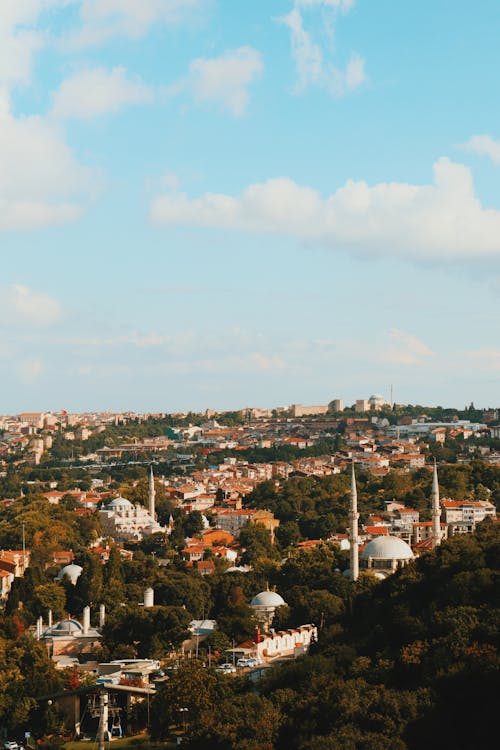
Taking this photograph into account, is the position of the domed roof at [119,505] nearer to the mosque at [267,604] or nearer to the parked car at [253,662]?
the mosque at [267,604]

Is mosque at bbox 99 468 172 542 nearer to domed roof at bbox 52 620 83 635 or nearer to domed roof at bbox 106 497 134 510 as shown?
domed roof at bbox 106 497 134 510

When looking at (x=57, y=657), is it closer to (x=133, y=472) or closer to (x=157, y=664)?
(x=157, y=664)

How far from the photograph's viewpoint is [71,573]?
43125 millimetres

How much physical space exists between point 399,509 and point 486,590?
104ft

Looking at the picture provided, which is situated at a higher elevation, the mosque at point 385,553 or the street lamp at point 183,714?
the mosque at point 385,553

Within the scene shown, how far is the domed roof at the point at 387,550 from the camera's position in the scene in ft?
136

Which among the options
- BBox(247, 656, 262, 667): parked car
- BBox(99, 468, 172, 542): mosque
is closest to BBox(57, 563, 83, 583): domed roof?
BBox(247, 656, 262, 667): parked car

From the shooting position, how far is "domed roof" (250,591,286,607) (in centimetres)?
3616

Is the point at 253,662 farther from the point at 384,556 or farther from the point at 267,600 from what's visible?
the point at 384,556

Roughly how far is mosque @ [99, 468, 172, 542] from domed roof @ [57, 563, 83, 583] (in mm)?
14549

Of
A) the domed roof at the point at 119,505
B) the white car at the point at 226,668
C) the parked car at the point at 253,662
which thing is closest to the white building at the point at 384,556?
the parked car at the point at 253,662

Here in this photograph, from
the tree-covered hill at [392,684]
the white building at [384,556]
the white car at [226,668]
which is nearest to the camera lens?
the tree-covered hill at [392,684]

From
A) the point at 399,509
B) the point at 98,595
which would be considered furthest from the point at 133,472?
the point at 98,595

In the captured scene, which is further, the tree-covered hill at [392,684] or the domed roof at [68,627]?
the domed roof at [68,627]
